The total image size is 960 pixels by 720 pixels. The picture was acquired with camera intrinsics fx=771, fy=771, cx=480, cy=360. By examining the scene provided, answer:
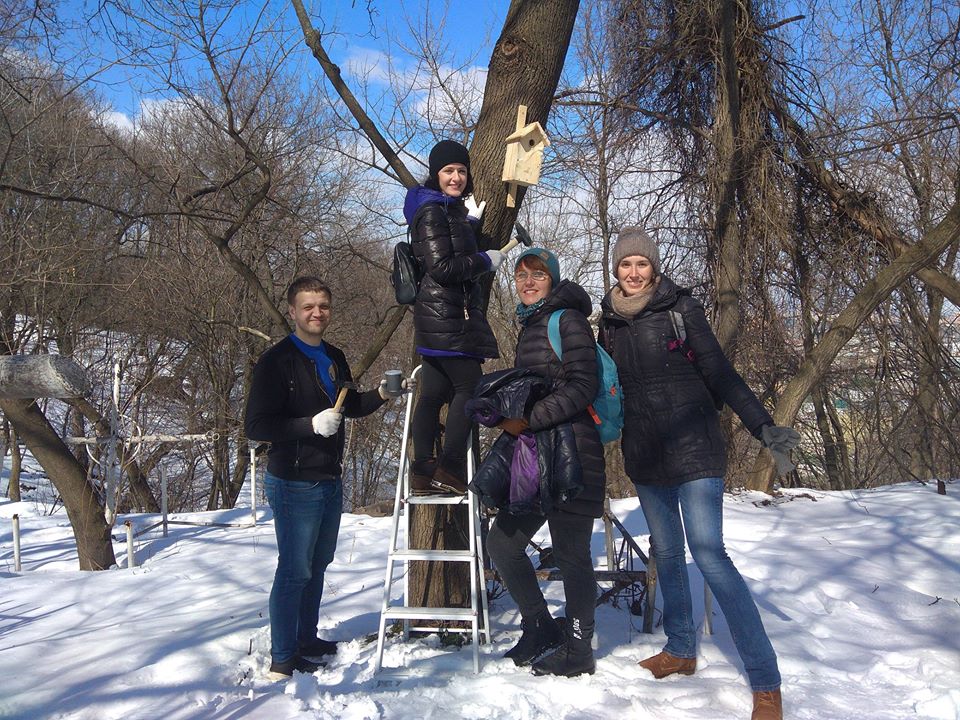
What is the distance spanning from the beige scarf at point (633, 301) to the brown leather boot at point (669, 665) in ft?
4.97

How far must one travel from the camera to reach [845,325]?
7.60 meters

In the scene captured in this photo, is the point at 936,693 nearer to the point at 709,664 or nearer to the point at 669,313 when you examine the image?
the point at 709,664

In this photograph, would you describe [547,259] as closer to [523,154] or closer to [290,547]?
[523,154]

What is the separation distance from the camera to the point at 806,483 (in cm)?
1248

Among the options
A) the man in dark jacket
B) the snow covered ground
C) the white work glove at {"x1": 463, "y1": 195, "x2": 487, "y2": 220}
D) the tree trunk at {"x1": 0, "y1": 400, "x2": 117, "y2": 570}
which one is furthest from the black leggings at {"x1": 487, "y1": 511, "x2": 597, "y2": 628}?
the tree trunk at {"x1": 0, "y1": 400, "x2": 117, "y2": 570}

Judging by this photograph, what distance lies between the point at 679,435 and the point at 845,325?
529 centimetres

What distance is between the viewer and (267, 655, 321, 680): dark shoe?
11.2 feet

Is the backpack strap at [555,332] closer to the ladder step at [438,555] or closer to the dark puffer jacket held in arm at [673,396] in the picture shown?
the dark puffer jacket held in arm at [673,396]

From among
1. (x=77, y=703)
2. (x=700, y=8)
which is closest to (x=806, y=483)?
(x=700, y=8)

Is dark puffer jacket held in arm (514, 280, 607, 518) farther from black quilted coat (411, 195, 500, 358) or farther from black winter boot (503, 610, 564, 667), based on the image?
black winter boot (503, 610, 564, 667)

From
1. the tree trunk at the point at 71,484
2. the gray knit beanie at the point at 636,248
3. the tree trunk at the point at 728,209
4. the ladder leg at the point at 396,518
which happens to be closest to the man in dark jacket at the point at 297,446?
the ladder leg at the point at 396,518

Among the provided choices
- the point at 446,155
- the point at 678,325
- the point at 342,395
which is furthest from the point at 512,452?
the point at 446,155

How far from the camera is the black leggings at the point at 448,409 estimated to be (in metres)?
3.66

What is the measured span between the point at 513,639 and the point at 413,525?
769 mm
